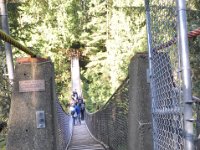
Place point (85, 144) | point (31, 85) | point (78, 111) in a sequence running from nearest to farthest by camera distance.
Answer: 1. point (31, 85)
2. point (85, 144)
3. point (78, 111)

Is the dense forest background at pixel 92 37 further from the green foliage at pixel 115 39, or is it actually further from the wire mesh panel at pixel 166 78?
the wire mesh panel at pixel 166 78

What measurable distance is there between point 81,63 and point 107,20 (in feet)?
33.3

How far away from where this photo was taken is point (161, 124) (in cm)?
224

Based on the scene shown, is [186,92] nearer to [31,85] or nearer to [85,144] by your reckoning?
[31,85]

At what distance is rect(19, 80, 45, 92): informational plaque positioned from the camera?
3.52m

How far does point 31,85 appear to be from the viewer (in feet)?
11.6

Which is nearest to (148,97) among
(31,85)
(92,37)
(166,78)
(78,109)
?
(166,78)

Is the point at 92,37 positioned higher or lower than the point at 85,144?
higher

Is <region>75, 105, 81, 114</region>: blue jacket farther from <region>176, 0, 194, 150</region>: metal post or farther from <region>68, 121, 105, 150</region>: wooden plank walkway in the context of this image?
<region>176, 0, 194, 150</region>: metal post

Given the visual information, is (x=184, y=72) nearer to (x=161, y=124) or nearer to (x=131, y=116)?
(x=161, y=124)

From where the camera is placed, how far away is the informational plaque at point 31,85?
11.5ft

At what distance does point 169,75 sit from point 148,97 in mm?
986

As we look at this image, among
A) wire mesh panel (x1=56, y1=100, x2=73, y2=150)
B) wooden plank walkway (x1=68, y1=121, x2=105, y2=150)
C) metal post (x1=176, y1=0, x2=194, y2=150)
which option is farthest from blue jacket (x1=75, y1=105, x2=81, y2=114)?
metal post (x1=176, y1=0, x2=194, y2=150)

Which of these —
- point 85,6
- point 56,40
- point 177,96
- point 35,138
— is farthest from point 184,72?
point 85,6
